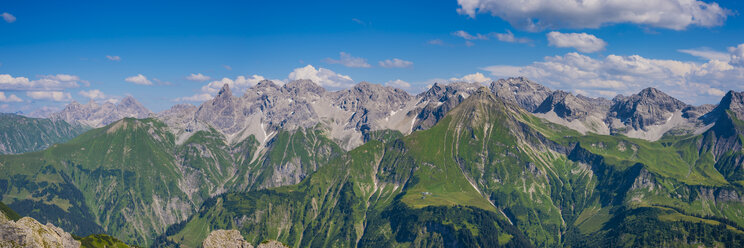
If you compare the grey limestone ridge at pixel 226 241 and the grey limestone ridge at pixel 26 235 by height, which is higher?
the grey limestone ridge at pixel 26 235

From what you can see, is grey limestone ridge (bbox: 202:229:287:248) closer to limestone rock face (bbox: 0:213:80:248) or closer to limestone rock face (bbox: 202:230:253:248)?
limestone rock face (bbox: 202:230:253:248)

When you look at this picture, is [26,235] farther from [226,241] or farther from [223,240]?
[226,241]

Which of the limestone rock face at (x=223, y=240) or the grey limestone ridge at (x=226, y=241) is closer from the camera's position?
the limestone rock face at (x=223, y=240)

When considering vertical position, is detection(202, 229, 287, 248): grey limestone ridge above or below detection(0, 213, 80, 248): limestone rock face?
below

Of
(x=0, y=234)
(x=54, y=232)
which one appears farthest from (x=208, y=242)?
(x=0, y=234)

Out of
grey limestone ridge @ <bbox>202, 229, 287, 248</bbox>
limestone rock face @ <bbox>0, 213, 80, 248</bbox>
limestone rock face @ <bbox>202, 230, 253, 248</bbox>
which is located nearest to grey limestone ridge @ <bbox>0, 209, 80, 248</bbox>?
limestone rock face @ <bbox>0, 213, 80, 248</bbox>

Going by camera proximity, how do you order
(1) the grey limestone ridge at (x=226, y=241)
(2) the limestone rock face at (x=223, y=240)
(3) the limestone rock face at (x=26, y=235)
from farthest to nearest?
(1) the grey limestone ridge at (x=226, y=241)
(2) the limestone rock face at (x=223, y=240)
(3) the limestone rock face at (x=26, y=235)

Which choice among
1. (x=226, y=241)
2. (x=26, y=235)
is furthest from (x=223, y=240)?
(x=26, y=235)

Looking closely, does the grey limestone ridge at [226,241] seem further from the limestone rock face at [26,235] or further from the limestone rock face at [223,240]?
the limestone rock face at [26,235]

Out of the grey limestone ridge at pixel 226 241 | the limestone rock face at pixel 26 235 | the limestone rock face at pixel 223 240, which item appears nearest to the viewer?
the limestone rock face at pixel 26 235

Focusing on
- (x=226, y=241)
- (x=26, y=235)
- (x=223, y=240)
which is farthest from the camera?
(x=226, y=241)

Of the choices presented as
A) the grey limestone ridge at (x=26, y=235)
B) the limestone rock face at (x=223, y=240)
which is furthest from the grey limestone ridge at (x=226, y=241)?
the grey limestone ridge at (x=26, y=235)

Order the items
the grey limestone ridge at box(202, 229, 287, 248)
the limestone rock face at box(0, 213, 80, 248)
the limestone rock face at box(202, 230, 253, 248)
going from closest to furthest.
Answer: the limestone rock face at box(0, 213, 80, 248), the limestone rock face at box(202, 230, 253, 248), the grey limestone ridge at box(202, 229, 287, 248)

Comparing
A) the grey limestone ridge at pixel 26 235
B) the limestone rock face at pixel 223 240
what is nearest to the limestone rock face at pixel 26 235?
the grey limestone ridge at pixel 26 235
